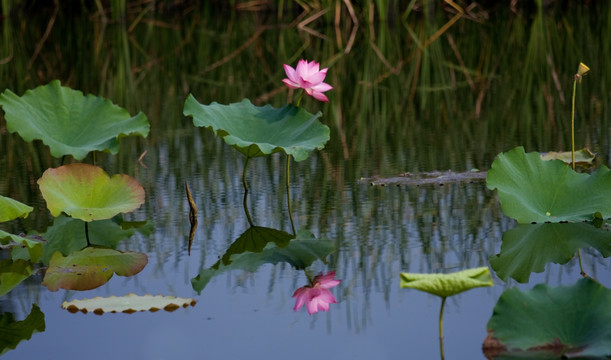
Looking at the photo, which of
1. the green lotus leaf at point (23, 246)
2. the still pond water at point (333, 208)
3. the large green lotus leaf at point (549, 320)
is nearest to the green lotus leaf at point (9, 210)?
the green lotus leaf at point (23, 246)

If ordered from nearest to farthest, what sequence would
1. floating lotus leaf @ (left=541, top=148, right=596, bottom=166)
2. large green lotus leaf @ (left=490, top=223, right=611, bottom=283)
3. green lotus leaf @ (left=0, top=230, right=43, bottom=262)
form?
large green lotus leaf @ (left=490, top=223, right=611, bottom=283)
green lotus leaf @ (left=0, top=230, right=43, bottom=262)
floating lotus leaf @ (left=541, top=148, right=596, bottom=166)

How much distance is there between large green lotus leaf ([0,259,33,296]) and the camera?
1.99m

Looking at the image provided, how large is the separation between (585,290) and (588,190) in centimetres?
76

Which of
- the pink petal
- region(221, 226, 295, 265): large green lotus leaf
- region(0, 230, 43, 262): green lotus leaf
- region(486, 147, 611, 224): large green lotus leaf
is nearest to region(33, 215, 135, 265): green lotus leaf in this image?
region(0, 230, 43, 262): green lotus leaf

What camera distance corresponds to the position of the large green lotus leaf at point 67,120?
2539 millimetres

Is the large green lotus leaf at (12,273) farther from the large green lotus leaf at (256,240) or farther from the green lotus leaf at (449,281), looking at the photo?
the green lotus leaf at (449,281)

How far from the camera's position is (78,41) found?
7129mm

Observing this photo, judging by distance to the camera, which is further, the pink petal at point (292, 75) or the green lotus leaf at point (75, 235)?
the pink petal at point (292, 75)

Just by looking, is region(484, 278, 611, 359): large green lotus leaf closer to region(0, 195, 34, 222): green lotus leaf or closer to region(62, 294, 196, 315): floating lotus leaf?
region(62, 294, 196, 315): floating lotus leaf

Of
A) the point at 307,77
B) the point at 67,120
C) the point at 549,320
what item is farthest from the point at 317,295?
the point at 67,120

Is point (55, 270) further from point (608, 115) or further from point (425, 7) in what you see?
point (425, 7)

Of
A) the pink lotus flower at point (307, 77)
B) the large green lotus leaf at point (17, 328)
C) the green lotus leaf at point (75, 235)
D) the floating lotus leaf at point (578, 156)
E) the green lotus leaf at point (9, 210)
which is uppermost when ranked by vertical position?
the pink lotus flower at point (307, 77)

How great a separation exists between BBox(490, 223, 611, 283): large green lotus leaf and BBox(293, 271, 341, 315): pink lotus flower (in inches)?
13.2

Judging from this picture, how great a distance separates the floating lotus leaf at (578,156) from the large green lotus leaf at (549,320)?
4.22 ft
